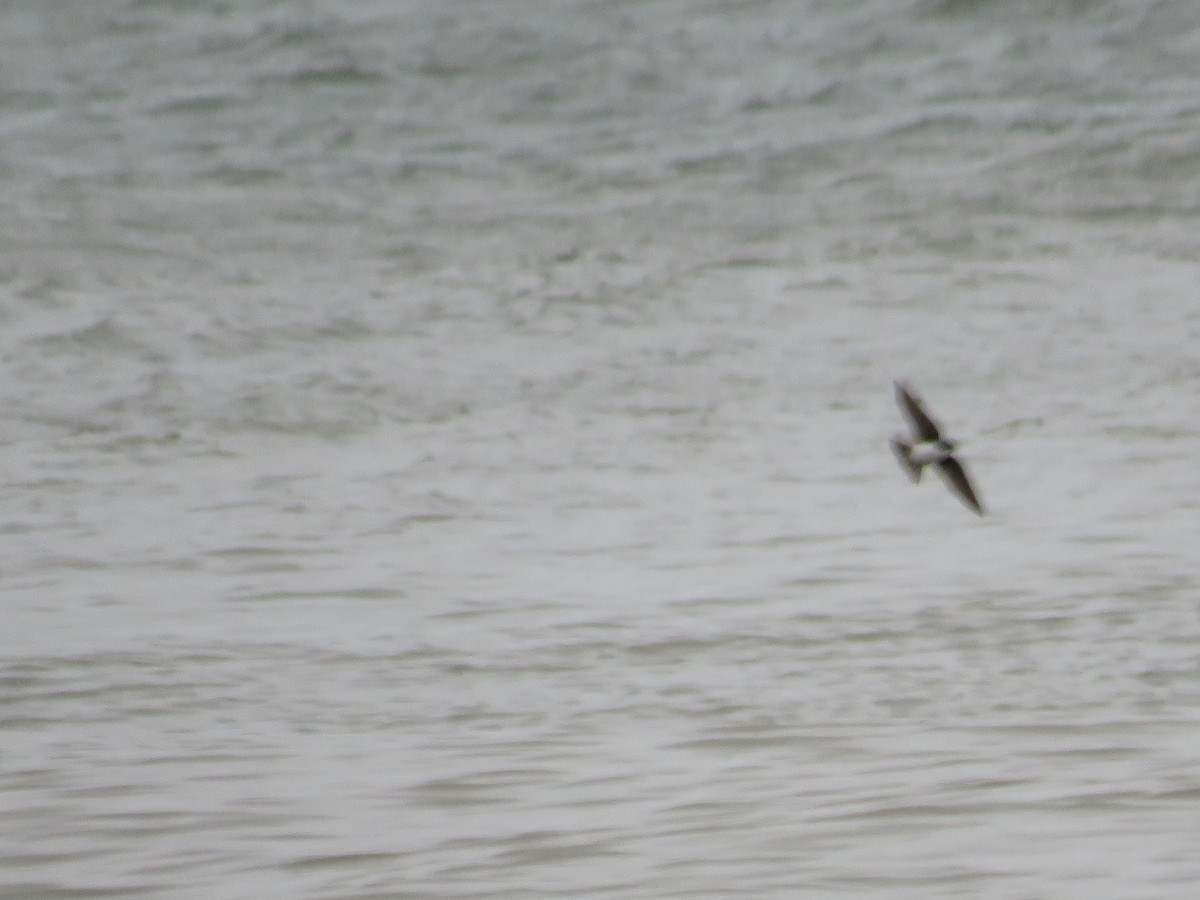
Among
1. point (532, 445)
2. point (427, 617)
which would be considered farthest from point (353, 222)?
point (427, 617)

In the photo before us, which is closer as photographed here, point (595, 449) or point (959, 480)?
point (959, 480)

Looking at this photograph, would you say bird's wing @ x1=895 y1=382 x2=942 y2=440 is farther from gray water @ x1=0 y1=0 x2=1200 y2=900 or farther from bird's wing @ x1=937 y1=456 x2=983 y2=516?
gray water @ x1=0 y1=0 x2=1200 y2=900

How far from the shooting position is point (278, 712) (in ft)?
15.5

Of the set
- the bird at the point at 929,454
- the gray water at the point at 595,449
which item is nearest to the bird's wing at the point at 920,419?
the bird at the point at 929,454

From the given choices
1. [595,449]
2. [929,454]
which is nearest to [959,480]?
[929,454]

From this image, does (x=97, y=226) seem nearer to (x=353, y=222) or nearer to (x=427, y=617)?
(x=353, y=222)

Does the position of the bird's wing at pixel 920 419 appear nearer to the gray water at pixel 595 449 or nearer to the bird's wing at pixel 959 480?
the bird's wing at pixel 959 480

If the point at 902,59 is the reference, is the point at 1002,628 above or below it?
below

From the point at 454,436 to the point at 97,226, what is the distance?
3.19 m

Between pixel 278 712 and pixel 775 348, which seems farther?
pixel 775 348

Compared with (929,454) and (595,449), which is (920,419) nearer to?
(929,454)

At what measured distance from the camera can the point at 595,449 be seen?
6.94 m

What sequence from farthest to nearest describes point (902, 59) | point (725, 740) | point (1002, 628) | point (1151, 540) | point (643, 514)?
point (902, 59) → point (643, 514) → point (1151, 540) → point (1002, 628) → point (725, 740)

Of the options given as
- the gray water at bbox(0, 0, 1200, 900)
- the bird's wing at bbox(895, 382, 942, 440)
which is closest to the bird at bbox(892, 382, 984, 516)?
the bird's wing at bbox(895, 382, 942, 440)
